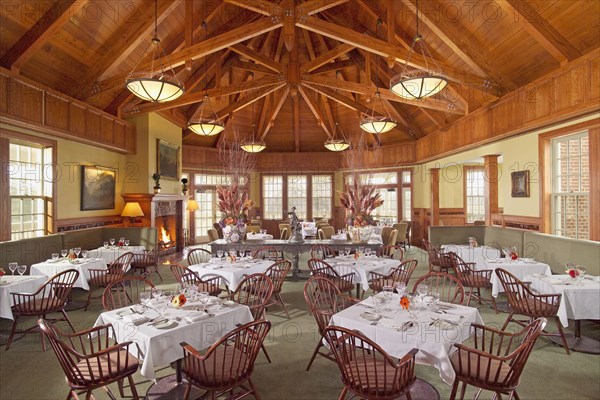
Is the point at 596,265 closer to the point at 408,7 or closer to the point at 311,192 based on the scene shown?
the point at 408,7

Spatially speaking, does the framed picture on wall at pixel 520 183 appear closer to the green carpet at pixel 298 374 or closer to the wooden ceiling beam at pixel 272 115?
the green carpet at pixel 298 374

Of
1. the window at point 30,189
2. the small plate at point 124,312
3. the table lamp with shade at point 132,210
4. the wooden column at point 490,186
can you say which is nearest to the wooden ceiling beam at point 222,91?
the table lamp with shade at point 132,210

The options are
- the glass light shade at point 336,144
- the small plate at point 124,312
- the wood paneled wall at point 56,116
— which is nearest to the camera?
the small plate at point 124,312

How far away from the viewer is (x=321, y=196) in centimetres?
1670

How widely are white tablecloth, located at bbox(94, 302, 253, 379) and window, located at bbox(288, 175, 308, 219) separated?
12.8 metres

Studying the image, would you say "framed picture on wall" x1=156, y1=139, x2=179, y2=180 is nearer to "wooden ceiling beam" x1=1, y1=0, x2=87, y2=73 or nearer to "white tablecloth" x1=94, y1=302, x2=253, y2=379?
"wooden ceiling beam" x1=1, y1=0, x2=87, y2=73

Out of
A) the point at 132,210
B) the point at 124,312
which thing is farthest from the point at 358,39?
the point at 132,210

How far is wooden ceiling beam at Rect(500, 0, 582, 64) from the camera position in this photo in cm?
610

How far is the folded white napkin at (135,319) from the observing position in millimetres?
3371

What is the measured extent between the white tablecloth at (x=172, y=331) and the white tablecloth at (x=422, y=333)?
1.04m

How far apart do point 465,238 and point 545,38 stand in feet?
16.4

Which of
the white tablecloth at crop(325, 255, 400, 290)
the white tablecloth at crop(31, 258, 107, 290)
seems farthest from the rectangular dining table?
the white tablecloth at crop(31, 258, 107, 290)

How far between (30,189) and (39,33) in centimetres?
319

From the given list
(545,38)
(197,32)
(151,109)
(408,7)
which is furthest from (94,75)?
(545,38)
